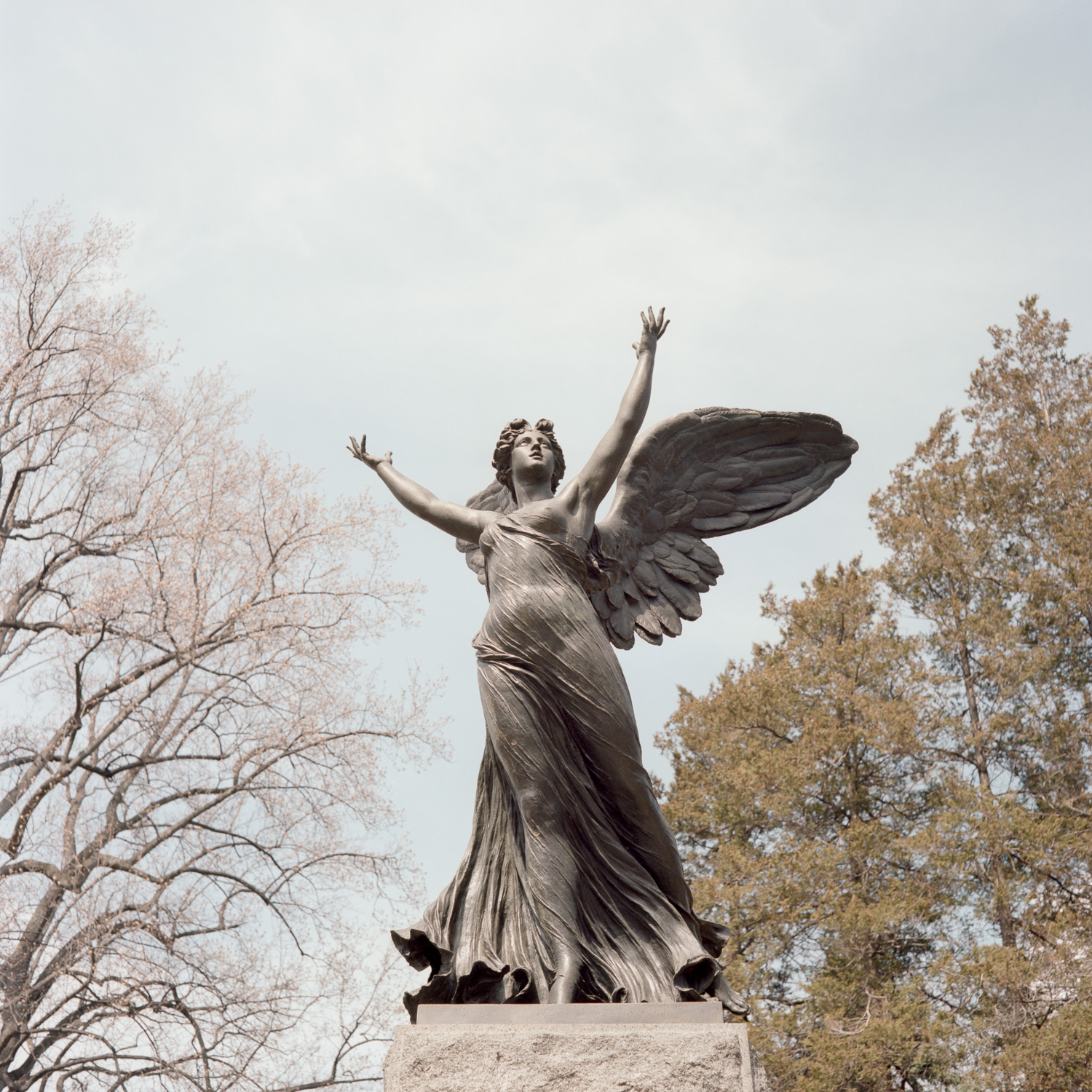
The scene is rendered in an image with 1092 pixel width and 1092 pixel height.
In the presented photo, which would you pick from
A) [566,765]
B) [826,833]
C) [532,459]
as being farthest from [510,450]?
[826,833]

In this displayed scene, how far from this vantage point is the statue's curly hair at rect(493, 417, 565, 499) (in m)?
4.76

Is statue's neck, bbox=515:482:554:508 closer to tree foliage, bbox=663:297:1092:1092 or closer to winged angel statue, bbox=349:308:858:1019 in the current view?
winged angel statue, bbox=349:308:858:1019

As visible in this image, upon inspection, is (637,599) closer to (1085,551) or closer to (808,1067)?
Answer: (808,1067)

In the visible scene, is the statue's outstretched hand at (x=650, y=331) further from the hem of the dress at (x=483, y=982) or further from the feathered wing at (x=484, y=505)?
the hem of the dress at (x=483, y=982)

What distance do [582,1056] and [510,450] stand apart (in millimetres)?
2295

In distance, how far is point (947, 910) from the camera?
49.1ft

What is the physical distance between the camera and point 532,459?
462 centimetres

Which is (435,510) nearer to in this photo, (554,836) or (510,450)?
(510,450)

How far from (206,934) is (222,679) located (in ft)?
8.86

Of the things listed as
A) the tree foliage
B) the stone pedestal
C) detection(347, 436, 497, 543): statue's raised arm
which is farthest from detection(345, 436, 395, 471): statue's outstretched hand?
the tree foliage

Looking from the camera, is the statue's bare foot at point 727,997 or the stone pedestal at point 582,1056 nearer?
the stone pedestal at point 582,1056

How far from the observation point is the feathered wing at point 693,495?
4.84 metres

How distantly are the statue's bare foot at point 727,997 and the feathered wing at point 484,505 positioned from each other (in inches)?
74.3

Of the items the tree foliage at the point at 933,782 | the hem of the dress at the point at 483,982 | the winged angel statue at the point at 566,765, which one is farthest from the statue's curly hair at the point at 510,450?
the tree foliage at the point at 933,782
